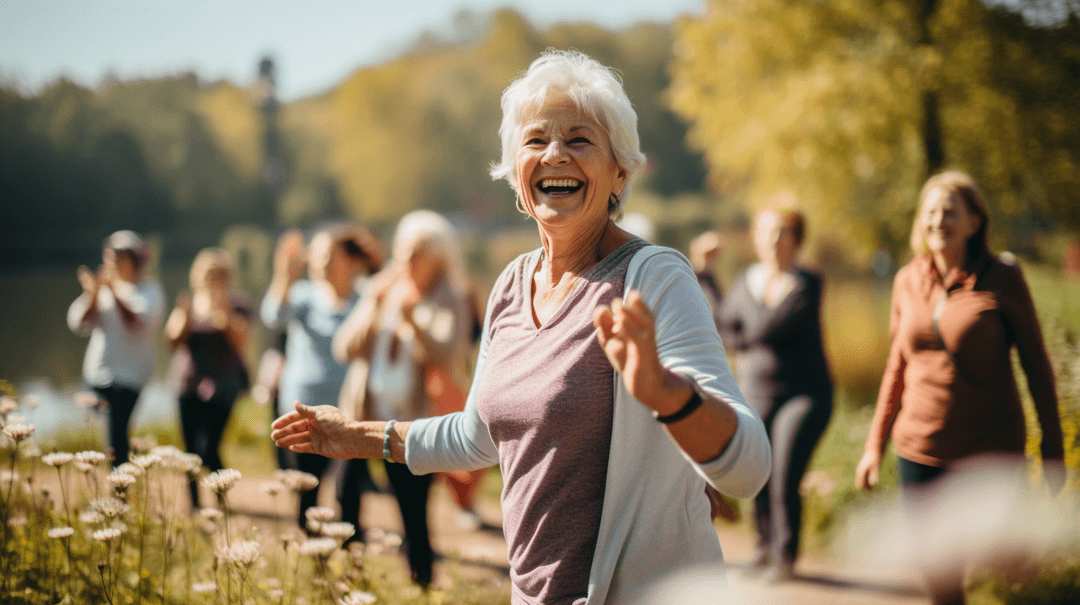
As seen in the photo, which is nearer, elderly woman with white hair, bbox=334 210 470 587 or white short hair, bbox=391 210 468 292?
elderly woman with white hair, bbox=334 210 470 587

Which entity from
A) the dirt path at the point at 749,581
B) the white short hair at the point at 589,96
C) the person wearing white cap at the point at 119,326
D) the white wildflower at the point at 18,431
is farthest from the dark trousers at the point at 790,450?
the person wearing white cap at the point at 119,326

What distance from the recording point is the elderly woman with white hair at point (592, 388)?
118cm

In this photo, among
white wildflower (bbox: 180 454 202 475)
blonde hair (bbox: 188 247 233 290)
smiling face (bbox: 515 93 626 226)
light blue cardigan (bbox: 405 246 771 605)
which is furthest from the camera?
blonde hair (bbox: 188 247 233 290)

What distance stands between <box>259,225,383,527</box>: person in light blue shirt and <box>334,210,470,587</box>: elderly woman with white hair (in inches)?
7.5

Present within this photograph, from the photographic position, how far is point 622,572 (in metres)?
1.35

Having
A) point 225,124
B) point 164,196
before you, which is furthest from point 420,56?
point 164,196

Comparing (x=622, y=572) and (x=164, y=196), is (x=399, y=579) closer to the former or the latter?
(x=622, y=572)

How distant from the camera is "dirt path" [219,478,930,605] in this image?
12.7 ft

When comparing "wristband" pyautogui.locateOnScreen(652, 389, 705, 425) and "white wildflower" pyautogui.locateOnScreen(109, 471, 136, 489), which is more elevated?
"wristband" pyautogui.locateOnScreen(652, 389, 705, 425)

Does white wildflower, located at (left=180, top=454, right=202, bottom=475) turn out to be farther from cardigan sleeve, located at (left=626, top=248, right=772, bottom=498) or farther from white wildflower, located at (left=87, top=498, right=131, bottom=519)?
cardigan sleeve, located at (left=626, top=248, right=772, bottom=498)

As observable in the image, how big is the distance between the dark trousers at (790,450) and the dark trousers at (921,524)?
1.03m

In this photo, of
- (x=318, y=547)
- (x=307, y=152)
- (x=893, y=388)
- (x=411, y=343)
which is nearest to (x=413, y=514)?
(x=411, y=343)

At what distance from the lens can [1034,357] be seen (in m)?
2.52

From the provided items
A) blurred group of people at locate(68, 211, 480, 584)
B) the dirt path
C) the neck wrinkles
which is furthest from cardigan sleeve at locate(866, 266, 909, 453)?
blurred group of people at locate(68, 211, 480, 584)
